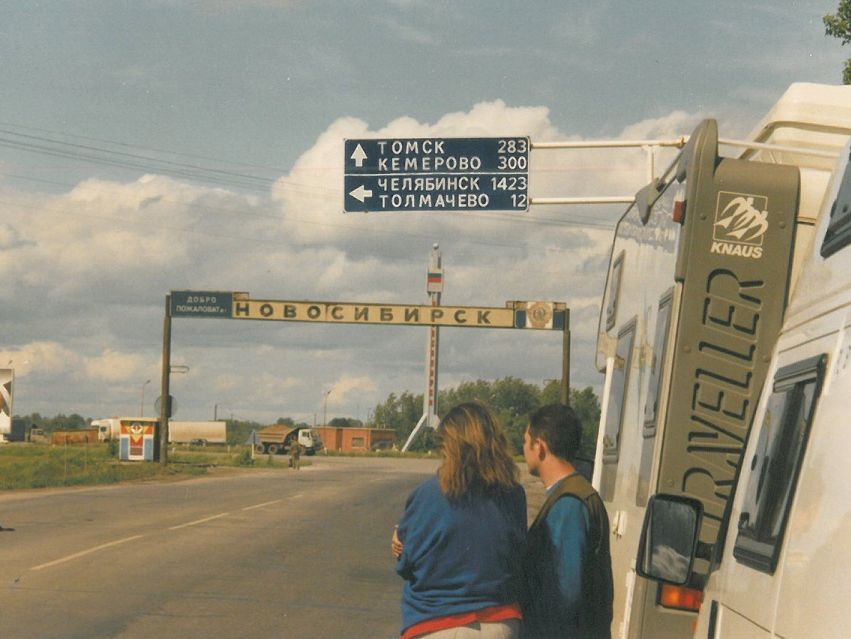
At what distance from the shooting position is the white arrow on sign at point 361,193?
19.4m

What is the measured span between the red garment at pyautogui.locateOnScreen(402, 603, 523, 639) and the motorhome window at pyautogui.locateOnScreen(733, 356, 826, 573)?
131 centimetres

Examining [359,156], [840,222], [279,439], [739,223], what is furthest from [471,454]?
[279,439]

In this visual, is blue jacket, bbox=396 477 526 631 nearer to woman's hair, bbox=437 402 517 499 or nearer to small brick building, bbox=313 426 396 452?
woman's hair, bbox=437 402 517 499

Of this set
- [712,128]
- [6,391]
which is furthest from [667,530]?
[6,391]

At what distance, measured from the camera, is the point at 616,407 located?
22.9 ft

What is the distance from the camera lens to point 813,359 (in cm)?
290

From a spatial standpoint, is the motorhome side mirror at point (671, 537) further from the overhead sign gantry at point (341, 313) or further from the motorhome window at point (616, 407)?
the overhead sign gantry at point (341, 313)

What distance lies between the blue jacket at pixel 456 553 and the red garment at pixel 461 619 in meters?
0.02

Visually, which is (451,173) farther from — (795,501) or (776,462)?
(795,501)

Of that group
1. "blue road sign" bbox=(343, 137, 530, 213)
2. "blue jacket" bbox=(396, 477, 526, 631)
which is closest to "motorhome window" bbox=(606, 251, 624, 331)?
"blue jacket" bbox=(396, 477, 526, 631)

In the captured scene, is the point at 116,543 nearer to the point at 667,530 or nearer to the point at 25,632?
the point at 25,632

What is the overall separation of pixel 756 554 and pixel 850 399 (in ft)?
2.79

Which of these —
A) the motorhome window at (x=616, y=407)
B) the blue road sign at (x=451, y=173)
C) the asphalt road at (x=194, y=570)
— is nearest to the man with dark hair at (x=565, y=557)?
the motorhome window at (x=616, y=407)

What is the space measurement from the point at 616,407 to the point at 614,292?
1.25 m
